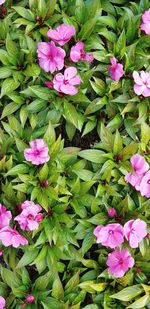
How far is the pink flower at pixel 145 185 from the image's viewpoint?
2.96 meters

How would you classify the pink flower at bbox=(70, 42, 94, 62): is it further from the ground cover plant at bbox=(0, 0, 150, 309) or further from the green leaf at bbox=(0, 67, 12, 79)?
the green leaf at bbox=(0, 67, 12, 79)

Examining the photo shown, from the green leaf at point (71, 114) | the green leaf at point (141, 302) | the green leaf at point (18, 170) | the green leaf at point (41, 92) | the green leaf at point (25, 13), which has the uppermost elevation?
the green leaf at point (25, 13)

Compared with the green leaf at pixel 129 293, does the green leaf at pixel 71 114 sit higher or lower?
higher

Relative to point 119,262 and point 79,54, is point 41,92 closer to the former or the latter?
point 79,54

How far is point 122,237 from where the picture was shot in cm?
285

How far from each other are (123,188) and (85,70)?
727 mm

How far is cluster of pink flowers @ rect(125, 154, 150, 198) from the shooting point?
9.71 feet

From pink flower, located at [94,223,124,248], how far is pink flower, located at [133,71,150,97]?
769mm

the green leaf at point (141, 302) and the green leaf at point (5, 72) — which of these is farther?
the green leaf at point (5, 72)

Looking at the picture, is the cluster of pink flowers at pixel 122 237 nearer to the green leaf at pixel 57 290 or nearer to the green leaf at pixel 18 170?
the green leaf at pixel 57 290

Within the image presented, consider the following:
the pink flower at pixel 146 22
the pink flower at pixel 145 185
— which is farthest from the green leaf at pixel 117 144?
the pink flower at pixel 146 22

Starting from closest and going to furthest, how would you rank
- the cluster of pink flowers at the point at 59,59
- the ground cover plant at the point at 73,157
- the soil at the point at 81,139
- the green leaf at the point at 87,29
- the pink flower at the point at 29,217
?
the pink flower at the point at 29,217
the ground cover plant at the point at 73,157
the cluster of pink flowers at the point at 59,59
the green leaf at the point at 87,29
the soil at the point at 81,139

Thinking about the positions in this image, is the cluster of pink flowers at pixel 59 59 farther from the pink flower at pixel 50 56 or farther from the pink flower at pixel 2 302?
the pink flower at pixel 2 302

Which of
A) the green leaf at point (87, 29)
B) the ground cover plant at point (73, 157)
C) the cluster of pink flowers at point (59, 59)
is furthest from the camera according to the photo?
the green leaf at point (87, 29)
